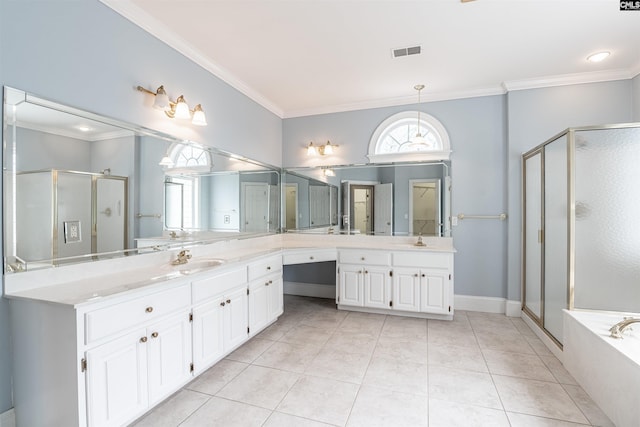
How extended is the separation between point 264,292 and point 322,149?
2136 millimetres

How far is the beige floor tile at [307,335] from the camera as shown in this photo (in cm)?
280

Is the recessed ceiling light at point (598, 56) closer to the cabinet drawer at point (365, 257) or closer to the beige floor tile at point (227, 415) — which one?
the cabinet drawer at point (365, 257)

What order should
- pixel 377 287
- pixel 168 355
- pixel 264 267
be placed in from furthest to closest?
pixel 377 287 < pixel 264 267 < pixel 168 355

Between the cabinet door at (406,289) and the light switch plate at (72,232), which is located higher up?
the light switch plate at (72,232)

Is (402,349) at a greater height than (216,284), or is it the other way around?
(216,284)

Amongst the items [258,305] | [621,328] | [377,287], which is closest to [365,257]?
[377,287]

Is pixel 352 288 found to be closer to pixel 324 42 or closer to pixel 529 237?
pixel 529 237

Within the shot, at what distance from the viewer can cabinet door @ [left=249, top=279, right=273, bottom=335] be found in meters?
2.69

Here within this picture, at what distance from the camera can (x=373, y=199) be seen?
391 centimetres

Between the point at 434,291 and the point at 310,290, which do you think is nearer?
the point at 434,291

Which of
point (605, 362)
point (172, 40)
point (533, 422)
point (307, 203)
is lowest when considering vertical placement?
point (533, 422)

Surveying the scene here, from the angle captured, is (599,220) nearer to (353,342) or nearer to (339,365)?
(353,342)

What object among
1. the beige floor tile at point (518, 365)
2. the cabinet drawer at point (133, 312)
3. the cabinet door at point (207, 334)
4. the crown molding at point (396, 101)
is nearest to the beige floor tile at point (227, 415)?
the cabinet door at point (207, 334)

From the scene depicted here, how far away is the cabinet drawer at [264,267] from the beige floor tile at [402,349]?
1238mm
